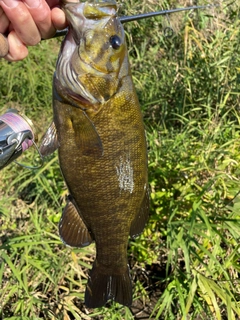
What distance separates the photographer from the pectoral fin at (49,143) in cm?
173

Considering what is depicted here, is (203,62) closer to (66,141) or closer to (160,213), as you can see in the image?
(160,213)

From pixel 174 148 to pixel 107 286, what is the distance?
1.52m

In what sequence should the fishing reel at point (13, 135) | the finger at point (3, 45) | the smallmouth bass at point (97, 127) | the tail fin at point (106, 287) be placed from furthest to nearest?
the tail fin at point (106, 287) < the finger at point (3, 45) < the fishing reel at point (13, 135) < the smallmouth bass at point (97, 127)

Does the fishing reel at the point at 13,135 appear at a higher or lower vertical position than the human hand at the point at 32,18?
lower

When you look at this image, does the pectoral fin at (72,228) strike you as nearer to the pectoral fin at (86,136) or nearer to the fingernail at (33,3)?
the pectoral fin at (86,136)

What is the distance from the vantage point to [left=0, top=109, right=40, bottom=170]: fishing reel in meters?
1.80

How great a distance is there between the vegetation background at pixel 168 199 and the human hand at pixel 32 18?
19.0 inches

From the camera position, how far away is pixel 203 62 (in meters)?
3.71

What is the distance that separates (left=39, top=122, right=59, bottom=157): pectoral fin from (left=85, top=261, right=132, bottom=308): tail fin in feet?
2.18

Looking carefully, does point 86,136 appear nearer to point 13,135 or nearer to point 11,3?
point 13,135

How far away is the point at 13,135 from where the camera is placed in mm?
1802

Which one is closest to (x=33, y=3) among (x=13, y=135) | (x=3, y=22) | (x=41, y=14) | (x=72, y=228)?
(x=41, y=14)

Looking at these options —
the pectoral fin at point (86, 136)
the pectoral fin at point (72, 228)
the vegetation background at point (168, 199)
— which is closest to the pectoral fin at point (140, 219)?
the pectoral fin at point (72, 228)

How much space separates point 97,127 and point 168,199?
1.57 metres
